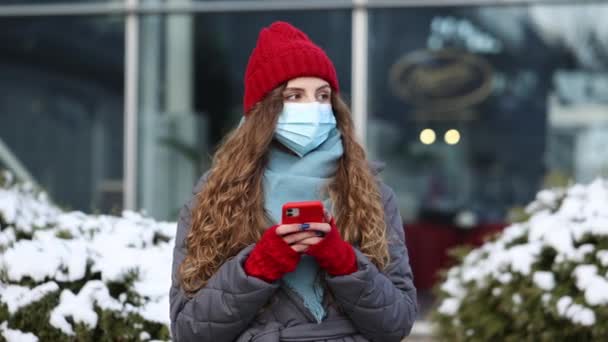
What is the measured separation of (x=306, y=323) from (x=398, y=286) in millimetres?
274

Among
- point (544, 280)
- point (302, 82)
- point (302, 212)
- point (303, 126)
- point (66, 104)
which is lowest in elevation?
point (544, 280)

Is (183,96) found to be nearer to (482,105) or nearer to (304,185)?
(482,105)

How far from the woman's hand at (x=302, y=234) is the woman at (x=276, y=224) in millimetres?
61

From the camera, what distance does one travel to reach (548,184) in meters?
4.80

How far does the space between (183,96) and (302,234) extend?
6178mm

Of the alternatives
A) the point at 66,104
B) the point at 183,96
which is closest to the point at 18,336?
the point at 183,96

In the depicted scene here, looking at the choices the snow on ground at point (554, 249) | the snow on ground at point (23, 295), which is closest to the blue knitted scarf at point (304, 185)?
the snow on ground at point (23, 295)

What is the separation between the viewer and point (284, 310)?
7.13ft

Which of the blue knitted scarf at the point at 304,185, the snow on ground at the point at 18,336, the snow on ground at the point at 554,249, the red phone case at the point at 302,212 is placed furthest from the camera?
the snow on ground at the point at 554,249

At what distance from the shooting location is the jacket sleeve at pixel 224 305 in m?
2.05

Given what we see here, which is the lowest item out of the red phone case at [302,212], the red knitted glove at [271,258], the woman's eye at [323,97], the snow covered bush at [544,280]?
the snow covered bush at [544,280]

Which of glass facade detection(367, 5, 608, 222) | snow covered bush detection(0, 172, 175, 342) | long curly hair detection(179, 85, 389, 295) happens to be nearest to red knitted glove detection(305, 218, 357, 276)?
long curly hair detection(179, 85, 389, 295)

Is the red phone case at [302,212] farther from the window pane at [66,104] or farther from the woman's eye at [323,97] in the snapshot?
the window pane at [66,104]

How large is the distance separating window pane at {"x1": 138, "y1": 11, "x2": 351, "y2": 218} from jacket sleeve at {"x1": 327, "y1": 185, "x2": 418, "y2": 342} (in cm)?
565
